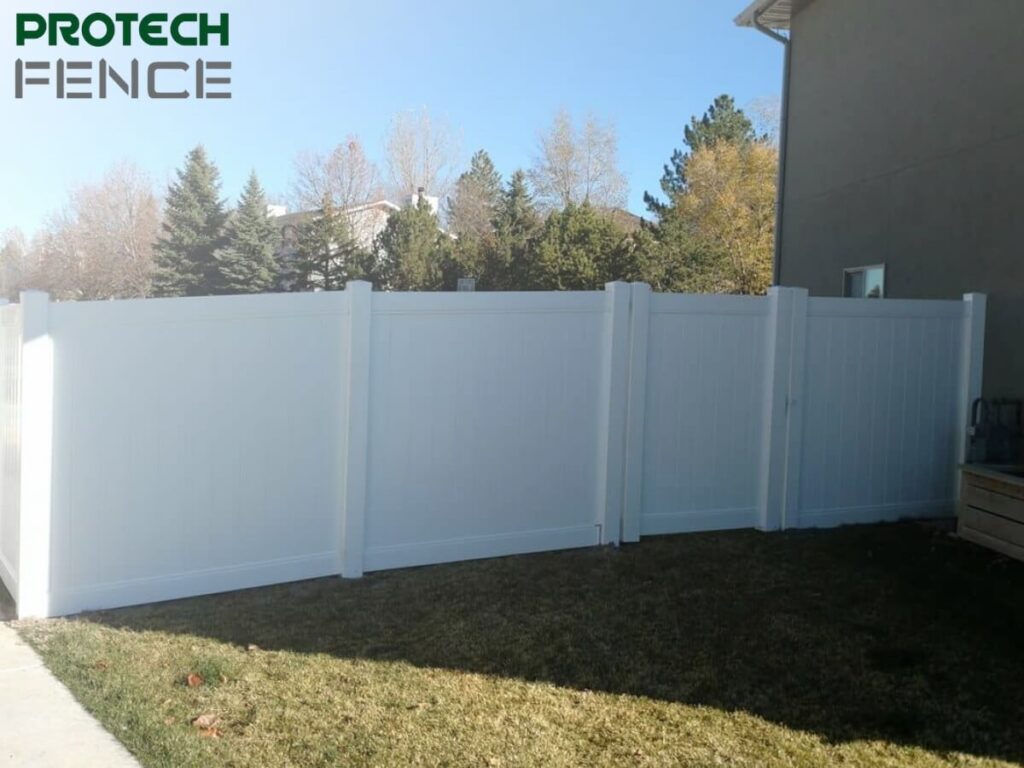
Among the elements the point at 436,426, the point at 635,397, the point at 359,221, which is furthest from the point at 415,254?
the point at 436,426

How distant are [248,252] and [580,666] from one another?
1454 inches

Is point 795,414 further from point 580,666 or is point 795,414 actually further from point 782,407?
point 580,666

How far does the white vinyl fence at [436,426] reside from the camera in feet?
15.1

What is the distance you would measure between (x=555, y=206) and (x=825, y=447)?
3312 centimetres

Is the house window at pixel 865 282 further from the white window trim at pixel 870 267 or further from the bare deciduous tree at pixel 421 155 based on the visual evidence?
the bare deciduous tree at pixel 421 155

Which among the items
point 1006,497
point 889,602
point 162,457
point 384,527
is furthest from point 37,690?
point 1006,497

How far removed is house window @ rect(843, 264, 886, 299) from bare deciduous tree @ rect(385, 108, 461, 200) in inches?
1259

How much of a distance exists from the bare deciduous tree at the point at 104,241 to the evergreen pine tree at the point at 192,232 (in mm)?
2015

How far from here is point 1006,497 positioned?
5918 mm

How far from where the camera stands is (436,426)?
5.53 metres

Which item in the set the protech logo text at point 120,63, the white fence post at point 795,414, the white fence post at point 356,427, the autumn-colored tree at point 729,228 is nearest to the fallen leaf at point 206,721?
the white fence post at point 356,427

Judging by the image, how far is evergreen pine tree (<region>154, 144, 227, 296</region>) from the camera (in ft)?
125

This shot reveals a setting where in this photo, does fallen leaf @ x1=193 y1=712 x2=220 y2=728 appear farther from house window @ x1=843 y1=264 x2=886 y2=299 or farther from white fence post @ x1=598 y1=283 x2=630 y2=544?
house window @ x1=843 y1=264 x2=886 y2=299

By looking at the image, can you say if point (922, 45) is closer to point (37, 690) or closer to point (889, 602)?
point (889, 602)
